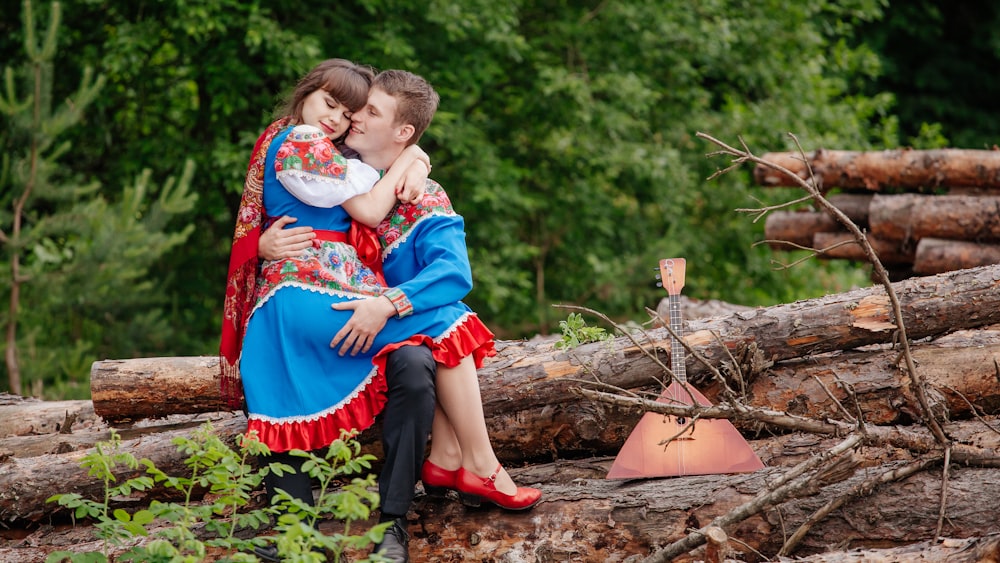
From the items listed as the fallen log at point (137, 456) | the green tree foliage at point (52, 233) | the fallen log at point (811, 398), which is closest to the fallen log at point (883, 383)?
the fallen log at point (811, 398)

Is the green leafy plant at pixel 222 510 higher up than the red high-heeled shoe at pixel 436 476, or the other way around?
the green leafy plant at pixel 222 510

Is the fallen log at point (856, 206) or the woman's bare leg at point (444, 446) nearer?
the woman's bare leg at point (444, 446)

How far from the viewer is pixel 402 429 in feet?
10.4

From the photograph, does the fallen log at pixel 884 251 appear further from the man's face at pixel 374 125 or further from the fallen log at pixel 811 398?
the man's face at pixel 374 125

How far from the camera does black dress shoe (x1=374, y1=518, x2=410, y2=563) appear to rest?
3.06m

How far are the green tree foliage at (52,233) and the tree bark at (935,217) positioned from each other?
5.27 m

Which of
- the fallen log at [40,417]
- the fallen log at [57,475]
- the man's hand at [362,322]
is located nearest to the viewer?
the man's hand at [362,322]

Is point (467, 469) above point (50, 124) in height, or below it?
below

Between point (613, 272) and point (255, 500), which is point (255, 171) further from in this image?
point (613, 272)

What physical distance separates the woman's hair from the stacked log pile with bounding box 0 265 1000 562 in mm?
1097

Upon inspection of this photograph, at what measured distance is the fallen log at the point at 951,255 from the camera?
698cm

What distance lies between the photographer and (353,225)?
341 centimetres

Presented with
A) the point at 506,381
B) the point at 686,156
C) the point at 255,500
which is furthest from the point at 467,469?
the point at 686,156

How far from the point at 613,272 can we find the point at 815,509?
6891 millimetres
